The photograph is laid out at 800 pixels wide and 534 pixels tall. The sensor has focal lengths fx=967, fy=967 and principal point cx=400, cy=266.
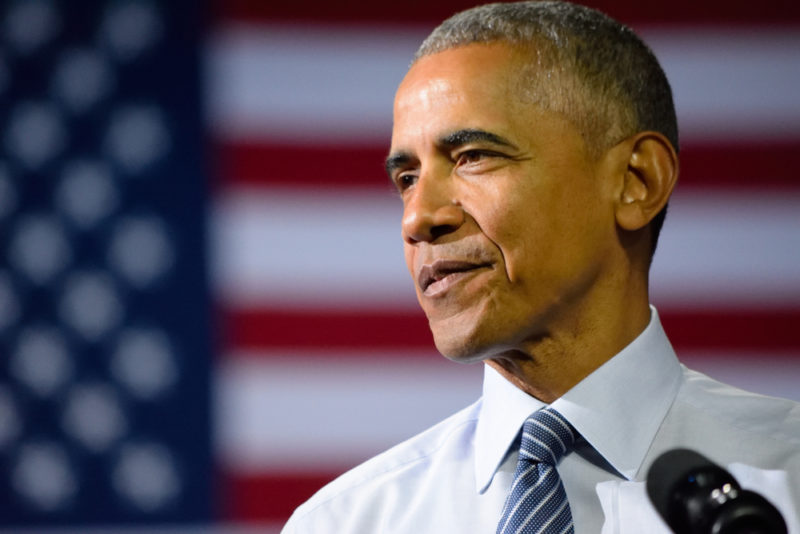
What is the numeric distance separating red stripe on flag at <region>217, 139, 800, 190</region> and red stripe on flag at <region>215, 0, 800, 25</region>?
39 centimetres

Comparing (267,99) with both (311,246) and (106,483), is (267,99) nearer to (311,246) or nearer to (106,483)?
(311,246)

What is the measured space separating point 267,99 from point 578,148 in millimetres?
1865

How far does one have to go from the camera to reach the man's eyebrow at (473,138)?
4.15ft

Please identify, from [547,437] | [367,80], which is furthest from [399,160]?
[367,80]

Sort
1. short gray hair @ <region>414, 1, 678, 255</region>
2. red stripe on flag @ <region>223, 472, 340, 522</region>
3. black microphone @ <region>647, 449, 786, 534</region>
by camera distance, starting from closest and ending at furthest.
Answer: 1. black microphone @ <region>647, 449, 786, 534</region>
2. short gray hair @ <region>414, 1, 678, 255</region>
3. red stripe on flag @ <region>223, 472, 340, 522</region>

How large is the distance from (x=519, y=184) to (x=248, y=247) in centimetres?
179

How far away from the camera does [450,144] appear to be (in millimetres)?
1290

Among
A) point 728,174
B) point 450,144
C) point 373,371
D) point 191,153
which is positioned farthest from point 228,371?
point 450,144

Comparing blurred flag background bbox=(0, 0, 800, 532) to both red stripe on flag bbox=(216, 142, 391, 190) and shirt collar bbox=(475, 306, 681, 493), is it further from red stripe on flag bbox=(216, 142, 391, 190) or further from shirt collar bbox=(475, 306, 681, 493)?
shirt collar bbox=(475, 306, 681, 493)

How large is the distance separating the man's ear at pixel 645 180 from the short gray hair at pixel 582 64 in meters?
0.02

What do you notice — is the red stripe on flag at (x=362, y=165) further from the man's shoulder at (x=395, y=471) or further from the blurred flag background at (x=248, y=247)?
the man's shoulder at (x=395, y=471)

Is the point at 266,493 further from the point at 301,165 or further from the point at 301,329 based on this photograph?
the point at 301,165

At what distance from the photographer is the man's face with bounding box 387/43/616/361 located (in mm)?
1260

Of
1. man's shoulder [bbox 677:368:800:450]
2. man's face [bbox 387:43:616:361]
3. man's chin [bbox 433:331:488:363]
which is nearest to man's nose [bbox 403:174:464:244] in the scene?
man's face [bbox 387:43:616:361]
